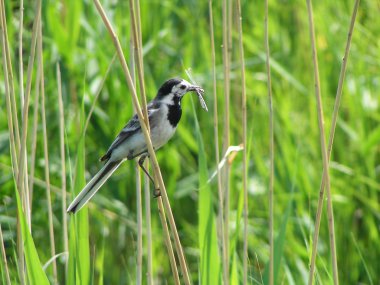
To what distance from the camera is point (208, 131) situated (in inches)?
157

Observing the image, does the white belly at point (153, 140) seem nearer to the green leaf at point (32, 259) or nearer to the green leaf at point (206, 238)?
the green leaf at point (206, 238)

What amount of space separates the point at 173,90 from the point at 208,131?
127cm

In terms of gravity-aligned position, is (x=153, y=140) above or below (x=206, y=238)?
above

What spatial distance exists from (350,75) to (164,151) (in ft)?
3.63

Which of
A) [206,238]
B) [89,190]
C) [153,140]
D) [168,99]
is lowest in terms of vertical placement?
[206,238]

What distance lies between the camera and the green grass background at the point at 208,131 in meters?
3.67

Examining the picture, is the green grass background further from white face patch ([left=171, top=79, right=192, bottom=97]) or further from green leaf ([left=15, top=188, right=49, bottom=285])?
green leaf ([left=15, top=188, right=49, bottom=285])

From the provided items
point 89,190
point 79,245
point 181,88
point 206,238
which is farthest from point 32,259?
point 181,88

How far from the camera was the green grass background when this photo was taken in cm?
367

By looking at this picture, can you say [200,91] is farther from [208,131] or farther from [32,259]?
[208,131]

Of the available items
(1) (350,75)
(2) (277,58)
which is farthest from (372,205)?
(2) (277,58)

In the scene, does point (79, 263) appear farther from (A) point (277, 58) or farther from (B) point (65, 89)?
(A) point (277, 58)

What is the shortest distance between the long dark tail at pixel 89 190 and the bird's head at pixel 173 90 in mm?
308

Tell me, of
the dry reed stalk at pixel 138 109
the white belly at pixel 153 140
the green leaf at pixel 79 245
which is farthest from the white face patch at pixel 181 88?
the dry reed stalk at pixel 138 109
